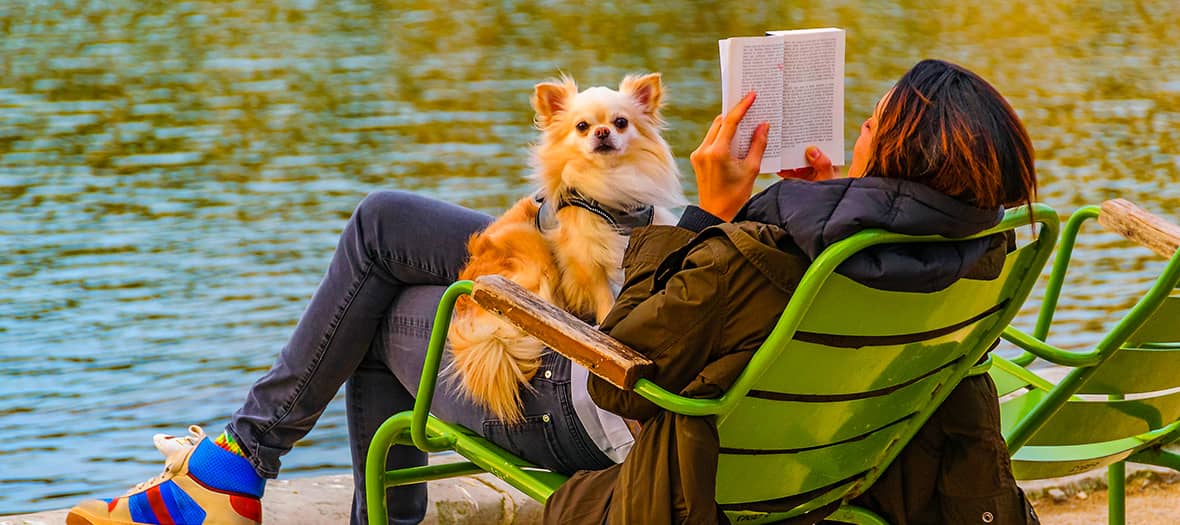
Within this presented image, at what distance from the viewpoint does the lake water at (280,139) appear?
411 centimetres

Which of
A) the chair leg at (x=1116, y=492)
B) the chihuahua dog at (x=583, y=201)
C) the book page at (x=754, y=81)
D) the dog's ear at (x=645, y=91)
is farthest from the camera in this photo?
the dog's ear at (x=645, y=91)

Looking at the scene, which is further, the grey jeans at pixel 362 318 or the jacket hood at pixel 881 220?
the grey jeans at pixel 362 318

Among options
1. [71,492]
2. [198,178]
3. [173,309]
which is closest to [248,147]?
[198,178]

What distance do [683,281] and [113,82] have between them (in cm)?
763

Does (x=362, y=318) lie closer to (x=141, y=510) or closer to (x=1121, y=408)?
(x=141, y=510)

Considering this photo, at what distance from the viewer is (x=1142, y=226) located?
6.61 feet

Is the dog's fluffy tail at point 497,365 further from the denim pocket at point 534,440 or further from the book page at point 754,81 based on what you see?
the book page at point 754,81

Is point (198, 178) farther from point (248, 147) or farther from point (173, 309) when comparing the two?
point (173, 309)

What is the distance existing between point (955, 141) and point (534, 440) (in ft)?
2.35

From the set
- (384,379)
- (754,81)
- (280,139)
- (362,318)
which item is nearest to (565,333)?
(754,81)

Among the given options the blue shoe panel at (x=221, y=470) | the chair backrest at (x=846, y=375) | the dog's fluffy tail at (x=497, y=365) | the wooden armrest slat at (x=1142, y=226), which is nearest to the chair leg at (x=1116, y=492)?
the wooden armrest slat at (x=1142, y=226)

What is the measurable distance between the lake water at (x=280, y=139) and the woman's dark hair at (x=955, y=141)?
2.39 m

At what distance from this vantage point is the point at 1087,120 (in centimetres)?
801

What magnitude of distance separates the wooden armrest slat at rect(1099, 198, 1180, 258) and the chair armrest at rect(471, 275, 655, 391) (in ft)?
3.00
